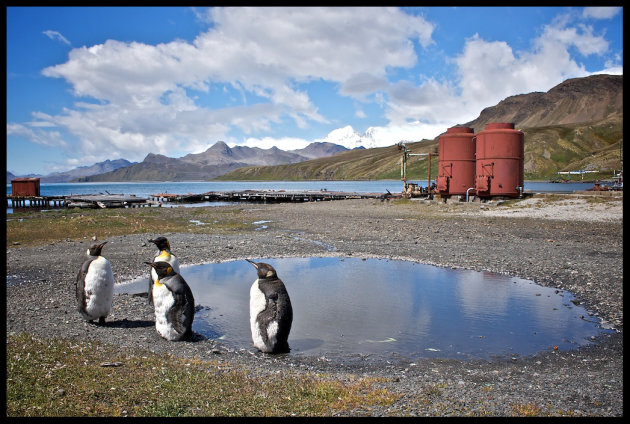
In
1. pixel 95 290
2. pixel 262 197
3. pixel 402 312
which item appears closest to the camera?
pixel 95 290

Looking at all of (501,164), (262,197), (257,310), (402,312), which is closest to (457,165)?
(501,164)

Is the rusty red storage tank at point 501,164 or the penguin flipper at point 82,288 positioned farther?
the rusty red storage tank at point 501,164

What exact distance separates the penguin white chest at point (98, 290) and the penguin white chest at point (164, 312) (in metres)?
1.40

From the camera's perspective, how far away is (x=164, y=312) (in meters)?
9.28

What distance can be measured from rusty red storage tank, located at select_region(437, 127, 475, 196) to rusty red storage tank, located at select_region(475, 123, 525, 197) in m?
2.66

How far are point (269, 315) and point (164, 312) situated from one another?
2.16m

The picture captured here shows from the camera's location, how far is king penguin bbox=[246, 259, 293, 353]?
8969 millimetres

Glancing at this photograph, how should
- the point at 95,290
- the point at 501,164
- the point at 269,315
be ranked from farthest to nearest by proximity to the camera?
1. the point at 501,164
2. the point at 95,290
3. the point at 269,315

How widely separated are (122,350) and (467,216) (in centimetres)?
3125

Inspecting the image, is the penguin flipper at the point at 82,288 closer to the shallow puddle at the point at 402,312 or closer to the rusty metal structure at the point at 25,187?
the shallow puddle at the point at 402,312

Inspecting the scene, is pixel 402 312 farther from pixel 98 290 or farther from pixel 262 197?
pixel 262 197

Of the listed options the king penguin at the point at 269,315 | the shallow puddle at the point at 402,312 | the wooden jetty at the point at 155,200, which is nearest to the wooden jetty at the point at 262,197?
the wooden jetty at the point at 155,200

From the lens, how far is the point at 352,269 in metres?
17.2

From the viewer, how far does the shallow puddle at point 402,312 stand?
31.2ft
